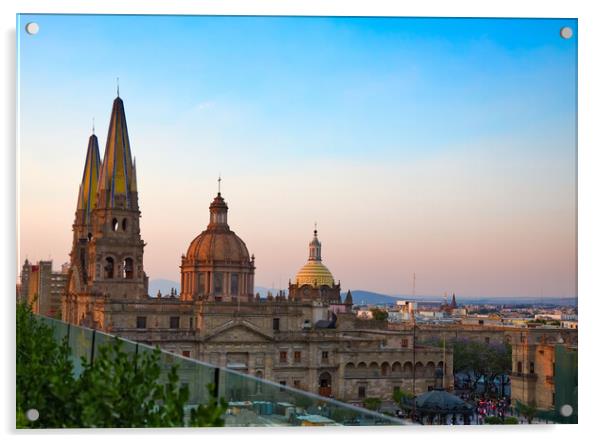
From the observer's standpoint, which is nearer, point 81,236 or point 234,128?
point 234,128

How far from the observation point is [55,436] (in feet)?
34.1

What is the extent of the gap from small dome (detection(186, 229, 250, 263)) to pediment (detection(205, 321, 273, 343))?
13.0 ft

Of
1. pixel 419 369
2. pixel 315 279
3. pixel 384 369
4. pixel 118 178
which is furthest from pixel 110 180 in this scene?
pixel 315 279

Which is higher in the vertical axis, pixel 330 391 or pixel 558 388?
pixel 558 388

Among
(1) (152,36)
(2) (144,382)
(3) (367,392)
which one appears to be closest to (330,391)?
(3) (367,392)

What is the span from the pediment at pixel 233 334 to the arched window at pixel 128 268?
116 inches

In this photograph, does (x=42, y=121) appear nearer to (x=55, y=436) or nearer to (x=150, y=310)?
(x=55, y=436)

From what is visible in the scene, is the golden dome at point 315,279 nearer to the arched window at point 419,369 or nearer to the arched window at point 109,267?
the arched window at point 419,369

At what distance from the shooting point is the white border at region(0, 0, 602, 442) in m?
10.8

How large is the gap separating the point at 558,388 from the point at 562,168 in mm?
2657

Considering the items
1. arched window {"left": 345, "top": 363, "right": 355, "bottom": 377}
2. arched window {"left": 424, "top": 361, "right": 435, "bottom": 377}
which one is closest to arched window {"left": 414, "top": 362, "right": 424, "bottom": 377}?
arched window {"left": 424, "top": 361, "right": 435, "bottom": 377}

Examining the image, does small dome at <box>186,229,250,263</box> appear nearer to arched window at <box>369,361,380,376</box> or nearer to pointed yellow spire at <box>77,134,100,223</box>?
pointed yellow spire at <box>77,134,100,223</box>

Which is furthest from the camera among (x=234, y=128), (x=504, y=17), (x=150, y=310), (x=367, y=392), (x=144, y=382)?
(x=367, y=392)

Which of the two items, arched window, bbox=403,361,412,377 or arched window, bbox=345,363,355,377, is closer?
arched window, bbox=345,363,355,377
